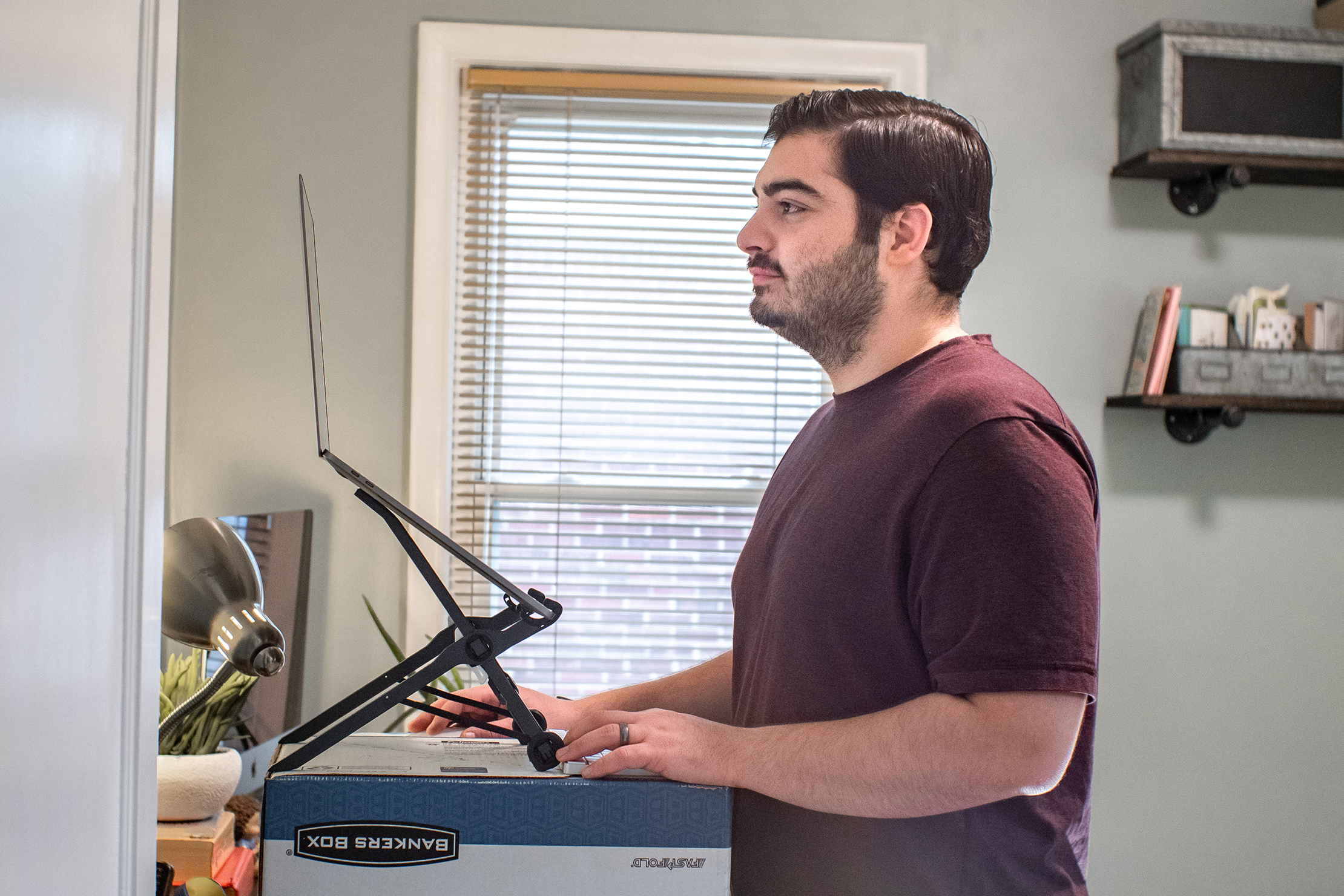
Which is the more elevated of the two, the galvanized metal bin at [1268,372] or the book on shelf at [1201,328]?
the book on shelf at [1201,328]

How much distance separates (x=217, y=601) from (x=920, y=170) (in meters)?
0.88

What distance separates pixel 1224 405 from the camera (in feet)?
6.72

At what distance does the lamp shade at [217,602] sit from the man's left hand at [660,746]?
0.92 ft

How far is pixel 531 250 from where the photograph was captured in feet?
6.91

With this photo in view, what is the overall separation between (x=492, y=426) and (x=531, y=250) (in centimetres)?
38

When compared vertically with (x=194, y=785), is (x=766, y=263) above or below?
above

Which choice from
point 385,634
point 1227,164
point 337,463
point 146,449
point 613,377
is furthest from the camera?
point 613,377

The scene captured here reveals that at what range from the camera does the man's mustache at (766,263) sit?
1.21 meters

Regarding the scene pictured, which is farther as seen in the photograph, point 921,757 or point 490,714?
point 490,714

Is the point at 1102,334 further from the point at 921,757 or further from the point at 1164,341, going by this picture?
the point at 921,757

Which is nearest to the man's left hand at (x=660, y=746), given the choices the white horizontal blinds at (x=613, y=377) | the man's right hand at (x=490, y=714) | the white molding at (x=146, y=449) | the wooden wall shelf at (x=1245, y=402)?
the man's right hand at (x=490, y=714)

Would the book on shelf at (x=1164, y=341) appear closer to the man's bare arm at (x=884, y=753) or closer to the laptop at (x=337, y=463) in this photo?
the man's bare arm at (x=884, y=753)

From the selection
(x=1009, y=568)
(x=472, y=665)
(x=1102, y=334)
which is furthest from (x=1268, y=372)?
(x=472, y=665)

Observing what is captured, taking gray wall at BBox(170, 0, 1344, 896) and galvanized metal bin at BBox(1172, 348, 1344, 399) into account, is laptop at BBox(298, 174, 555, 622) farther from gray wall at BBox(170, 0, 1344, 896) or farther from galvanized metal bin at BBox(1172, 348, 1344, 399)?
galvanized metal bin at BBox(1172, 348, 1344, 399)
